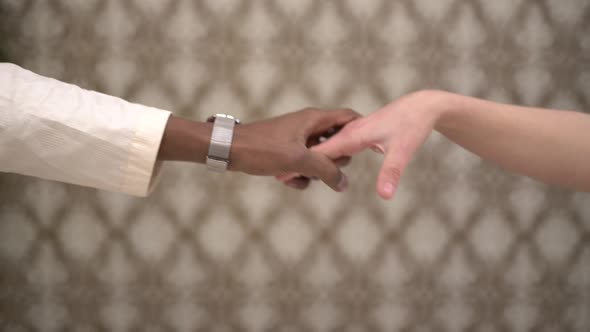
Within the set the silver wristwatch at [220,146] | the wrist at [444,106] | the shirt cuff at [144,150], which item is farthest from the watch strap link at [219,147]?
the wrist at [444,106]

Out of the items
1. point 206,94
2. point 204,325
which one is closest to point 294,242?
point 204,325

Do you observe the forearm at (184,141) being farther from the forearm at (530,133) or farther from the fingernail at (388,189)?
the forearm at (530,133)

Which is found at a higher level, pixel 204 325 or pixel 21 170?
pixel 21 170

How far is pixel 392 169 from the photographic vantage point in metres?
0.96

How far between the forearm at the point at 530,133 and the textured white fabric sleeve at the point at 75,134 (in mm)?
716

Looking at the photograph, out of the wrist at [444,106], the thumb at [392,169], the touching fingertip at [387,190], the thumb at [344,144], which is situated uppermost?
the wrist at [444,106]

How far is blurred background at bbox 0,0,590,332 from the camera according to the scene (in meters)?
1.57

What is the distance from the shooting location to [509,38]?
1.65 meters

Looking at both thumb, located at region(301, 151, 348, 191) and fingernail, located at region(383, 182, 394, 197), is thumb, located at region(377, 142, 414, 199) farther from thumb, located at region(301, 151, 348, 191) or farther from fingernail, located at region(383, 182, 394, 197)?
thumb, located at region(301, 151, 348, 191)

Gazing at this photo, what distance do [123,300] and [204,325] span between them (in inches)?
12.1

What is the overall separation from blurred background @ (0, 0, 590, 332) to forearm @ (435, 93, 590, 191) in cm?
54

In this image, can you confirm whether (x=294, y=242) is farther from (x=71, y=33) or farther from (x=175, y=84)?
(x=71, y=33)

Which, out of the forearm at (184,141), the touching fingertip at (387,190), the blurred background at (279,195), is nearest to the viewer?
the touching fingertip at (387,190)

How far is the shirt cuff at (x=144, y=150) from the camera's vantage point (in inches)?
39.6
